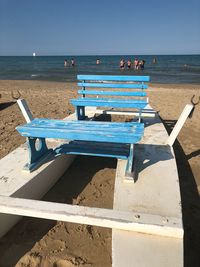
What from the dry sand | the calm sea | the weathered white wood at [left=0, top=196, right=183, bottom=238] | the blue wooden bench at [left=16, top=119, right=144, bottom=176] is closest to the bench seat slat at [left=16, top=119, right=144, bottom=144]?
the blue wooden bench at [left=16, top=119, right=144, bottom=176]

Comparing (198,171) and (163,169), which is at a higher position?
(163,169)

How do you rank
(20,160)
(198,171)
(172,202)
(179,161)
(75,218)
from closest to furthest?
(75,218)
(172,202)
(20,160)
(198,171)
(179,161)

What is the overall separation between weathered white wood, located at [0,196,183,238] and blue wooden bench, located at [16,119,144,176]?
627mm

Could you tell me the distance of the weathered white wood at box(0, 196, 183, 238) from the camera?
197 cm

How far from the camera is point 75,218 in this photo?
2105 millimetres

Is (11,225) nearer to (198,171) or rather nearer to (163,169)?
(163,169)

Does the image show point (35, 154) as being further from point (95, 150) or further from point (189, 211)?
point (189, 211)

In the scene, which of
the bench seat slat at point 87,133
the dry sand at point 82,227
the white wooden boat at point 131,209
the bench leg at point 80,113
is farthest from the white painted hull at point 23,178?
the bench leg at point 80,113

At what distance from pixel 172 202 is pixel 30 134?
1.59m

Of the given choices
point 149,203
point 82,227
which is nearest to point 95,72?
point 82,227

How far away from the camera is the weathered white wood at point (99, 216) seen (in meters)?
1.97

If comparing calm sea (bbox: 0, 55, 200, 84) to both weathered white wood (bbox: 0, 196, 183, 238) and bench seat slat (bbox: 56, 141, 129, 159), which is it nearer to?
bench seat slat (bbox: 56, 141, 129, 159)

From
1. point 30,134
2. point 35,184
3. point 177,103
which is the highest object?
point 30,134

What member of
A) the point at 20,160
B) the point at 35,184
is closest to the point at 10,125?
the point at 20,160
